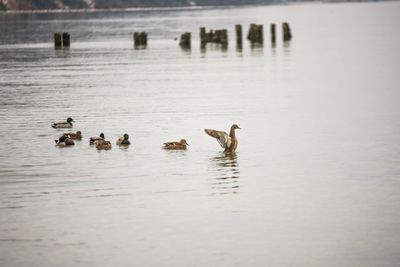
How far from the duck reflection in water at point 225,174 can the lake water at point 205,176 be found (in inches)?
2.4

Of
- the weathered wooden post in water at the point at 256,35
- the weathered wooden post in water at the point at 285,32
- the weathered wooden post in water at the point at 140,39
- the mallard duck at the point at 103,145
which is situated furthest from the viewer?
the weathered wooden post in water at the point at 285,32

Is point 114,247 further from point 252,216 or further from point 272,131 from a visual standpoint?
point 272,131

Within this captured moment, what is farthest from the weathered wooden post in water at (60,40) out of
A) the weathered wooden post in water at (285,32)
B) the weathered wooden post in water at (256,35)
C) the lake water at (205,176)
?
the lake water at (205,176)

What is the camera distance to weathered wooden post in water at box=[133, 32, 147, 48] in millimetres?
78250

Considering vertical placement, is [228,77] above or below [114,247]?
above

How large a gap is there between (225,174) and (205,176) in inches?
21.2

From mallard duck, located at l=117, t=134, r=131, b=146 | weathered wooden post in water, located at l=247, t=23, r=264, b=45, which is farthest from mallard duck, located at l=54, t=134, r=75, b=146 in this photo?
weathered wooden post in water, located at l=247, t=23, r=264, b=45

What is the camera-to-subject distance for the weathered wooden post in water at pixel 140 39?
257 ft

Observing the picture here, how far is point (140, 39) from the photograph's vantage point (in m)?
78.3

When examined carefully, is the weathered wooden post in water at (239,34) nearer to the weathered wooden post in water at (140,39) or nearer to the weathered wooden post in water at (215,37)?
the weathered wooden post in water at (215,37)

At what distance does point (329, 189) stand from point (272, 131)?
27.6 feet

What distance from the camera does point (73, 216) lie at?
17766mm

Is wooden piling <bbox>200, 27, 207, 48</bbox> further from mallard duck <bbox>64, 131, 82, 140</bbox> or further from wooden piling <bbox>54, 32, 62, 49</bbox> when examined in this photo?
mallard duck <bbox>64, 131, 82, 140</bbox>

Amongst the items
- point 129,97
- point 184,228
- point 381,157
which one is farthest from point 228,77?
point 184,228
